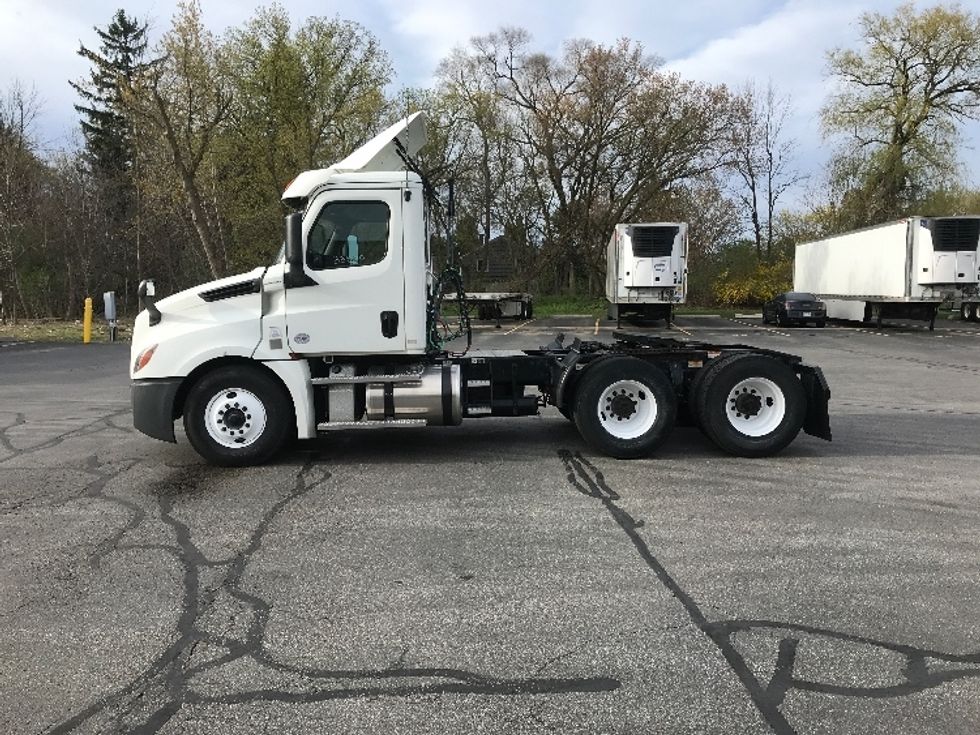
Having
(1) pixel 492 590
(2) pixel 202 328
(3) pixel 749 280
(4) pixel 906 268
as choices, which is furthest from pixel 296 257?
(3) pixel 749 280

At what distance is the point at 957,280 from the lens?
26.8 meters

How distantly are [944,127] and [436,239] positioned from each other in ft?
157

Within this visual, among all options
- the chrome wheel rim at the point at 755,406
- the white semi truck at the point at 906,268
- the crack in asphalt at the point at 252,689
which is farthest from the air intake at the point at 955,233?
the crack in asphalt at the point at 252,689

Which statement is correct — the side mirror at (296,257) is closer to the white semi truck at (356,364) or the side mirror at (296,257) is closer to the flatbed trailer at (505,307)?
the white semi truck at (356,364)

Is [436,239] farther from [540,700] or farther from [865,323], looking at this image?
[865,323]

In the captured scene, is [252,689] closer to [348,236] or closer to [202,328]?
[202,328]

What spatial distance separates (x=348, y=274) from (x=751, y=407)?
13.6 feet

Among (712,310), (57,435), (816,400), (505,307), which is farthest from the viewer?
(712,310)

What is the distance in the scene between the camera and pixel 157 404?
7438 mm

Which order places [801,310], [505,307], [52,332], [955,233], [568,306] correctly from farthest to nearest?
[568,306] → [505,307] → [801,310] → [52,332] → [955,233]

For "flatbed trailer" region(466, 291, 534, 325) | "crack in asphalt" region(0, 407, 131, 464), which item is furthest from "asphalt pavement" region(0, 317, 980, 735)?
"flatbed trailer" region(466, 291, 534, 325)

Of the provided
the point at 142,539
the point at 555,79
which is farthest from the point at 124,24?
the point at 142,539

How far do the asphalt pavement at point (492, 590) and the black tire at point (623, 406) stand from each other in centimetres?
21

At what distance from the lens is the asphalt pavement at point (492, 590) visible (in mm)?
3260
